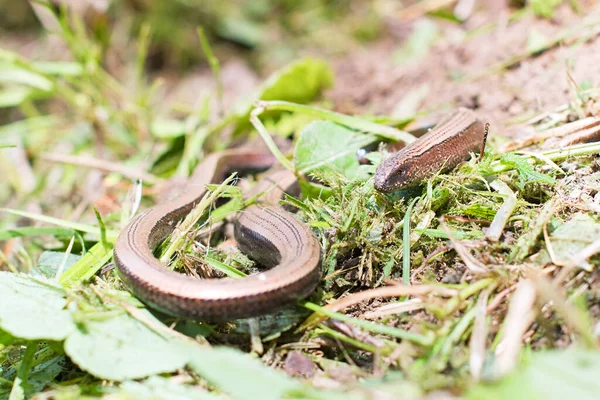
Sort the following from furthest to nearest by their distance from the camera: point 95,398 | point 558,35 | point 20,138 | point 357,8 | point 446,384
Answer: point 357,8 < point 20,138 < point 558,35 < point 95,398 < point 446,384

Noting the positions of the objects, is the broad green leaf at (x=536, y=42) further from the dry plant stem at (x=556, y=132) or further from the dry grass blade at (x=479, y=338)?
the dry grass blade at (x=479, y=338)

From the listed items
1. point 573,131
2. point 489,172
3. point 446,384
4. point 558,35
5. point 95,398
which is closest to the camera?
point 446,384

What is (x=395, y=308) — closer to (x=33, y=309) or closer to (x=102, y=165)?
(x=33, y=309)

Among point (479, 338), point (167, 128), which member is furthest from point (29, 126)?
point (479, 338)

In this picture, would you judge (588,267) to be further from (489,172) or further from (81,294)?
(81,294)

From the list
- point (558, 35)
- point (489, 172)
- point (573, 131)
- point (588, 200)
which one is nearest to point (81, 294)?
point (489, 172)

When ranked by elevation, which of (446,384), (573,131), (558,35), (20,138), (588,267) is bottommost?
(20,138)
